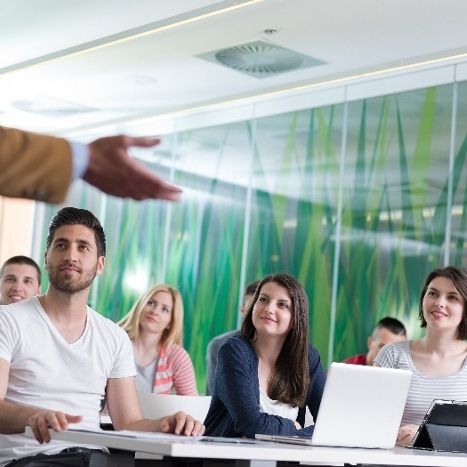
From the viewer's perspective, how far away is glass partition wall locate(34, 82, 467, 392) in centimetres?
773

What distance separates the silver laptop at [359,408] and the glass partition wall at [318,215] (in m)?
4.28

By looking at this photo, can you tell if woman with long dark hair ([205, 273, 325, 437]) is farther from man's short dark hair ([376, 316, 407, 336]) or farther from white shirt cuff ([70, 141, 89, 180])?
man's short dark hair ([376, 316, 407, 336])

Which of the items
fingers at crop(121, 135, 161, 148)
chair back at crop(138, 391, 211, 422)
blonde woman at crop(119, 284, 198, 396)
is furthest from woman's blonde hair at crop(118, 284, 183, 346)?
fingers at crop(121, 135, 161, 148)

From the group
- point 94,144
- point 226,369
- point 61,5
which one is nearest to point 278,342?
point 226,369

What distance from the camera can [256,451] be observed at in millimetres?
2824

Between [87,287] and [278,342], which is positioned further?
[278,342]

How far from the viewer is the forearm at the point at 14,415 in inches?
120

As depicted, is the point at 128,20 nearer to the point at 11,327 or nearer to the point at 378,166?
the point at 378,166

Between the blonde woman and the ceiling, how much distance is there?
1.93 m

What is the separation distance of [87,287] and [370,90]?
5.18 meters

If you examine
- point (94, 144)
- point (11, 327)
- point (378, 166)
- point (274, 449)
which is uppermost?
point (378, 166)

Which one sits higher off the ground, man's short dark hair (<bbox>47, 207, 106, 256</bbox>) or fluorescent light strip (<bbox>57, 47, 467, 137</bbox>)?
fluorescent light strip (<bbox>57, 47, 467, 137</bbox>)

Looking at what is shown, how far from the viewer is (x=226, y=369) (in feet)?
12.6

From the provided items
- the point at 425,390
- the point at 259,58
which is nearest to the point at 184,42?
the point at 259,58
